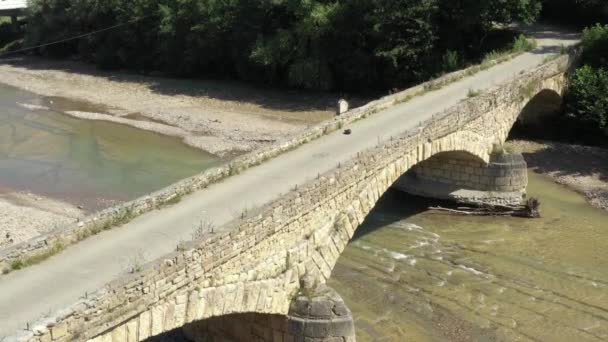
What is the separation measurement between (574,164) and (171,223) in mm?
20050

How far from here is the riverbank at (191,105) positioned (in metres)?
32.8

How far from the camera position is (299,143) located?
17.2 meters

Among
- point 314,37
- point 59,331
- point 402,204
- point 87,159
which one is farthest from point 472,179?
point 59,331

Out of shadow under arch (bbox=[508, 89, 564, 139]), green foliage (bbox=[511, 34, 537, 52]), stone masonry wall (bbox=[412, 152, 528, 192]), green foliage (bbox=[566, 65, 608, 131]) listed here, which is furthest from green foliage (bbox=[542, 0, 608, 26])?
stone masonry wall (bbox=[412, 152, 528, 192])

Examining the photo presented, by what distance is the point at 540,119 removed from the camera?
30.7 m

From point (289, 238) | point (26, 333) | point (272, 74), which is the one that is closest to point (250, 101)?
point (272, 74)

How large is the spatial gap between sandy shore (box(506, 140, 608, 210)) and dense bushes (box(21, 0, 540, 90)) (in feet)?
21.1

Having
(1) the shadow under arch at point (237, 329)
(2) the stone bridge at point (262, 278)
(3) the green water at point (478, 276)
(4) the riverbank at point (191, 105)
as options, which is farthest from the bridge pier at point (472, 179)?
(1) the shadow under arch at point (237, 329)

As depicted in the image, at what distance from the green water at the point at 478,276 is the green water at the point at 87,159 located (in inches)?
374

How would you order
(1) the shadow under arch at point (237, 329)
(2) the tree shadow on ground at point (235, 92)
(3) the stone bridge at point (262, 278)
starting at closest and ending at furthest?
1. (3) the stone bridge at point (262, 278)
2. (1) the shadow under arch at point (237, 329)
3. (2) the tree shadow on ground at point (235, 92)

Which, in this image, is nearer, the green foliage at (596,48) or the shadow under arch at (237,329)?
the shadow under arch at (237,329)

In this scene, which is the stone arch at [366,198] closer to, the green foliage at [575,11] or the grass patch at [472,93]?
the grass patch at [472,93]

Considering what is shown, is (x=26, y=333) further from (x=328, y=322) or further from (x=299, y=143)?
(x=299, y=143)

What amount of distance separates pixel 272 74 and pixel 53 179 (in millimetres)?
17222
